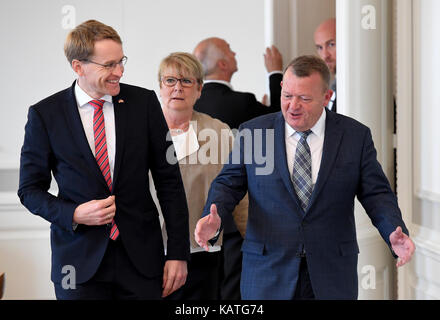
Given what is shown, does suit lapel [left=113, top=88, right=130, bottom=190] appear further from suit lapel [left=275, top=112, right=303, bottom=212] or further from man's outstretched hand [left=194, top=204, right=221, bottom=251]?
suit lapel [left=275, top=112, right=303, bottom=212]

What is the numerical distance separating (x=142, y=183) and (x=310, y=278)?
2.06 feet

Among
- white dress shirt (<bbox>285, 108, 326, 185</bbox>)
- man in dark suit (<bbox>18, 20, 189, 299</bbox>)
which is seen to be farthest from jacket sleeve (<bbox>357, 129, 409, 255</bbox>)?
man in dark suit (<bbox>18, 20, 189, 299</bbox>)

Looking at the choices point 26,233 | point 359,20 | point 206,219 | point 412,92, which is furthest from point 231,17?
point 206,219

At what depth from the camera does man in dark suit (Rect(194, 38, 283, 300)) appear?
11.5 feet

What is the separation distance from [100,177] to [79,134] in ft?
0.49

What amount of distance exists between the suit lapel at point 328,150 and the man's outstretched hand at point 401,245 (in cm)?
28

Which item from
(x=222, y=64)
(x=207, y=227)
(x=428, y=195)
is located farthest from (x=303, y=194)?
(x=222, y=64)

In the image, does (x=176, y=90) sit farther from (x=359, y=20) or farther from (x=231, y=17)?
(x=231, y=17)

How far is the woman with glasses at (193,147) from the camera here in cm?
287

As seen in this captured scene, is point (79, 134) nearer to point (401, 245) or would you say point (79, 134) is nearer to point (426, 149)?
point (401, 245)

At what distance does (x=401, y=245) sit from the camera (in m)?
2.06

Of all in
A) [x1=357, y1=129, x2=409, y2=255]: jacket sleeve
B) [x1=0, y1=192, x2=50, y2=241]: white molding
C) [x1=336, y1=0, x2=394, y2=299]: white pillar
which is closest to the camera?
[x1=357, y1=129, x2=409, y2=255]: jacket sleeve

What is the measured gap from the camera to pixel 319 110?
2279mm

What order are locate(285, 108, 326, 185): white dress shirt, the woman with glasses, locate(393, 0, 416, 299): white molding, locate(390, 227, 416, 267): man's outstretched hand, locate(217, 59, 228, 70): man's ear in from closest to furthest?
locate(390, 227, 416, 267): man's outstretched hand, locate(285, 108, 326, 185): white dress shirt, the woman with glasses, locate(393, 0, 416, 299): white molding, locate(217, 59, 228, 70): man's ear
